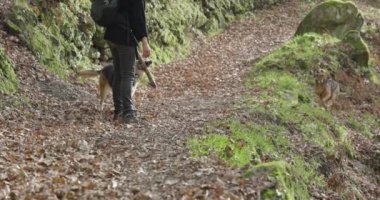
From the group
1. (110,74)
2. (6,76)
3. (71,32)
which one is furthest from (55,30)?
(110,74)

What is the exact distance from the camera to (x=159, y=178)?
5.59 meters

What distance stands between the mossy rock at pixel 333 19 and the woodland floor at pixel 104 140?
4470 mm

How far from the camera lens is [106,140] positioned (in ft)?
23.6

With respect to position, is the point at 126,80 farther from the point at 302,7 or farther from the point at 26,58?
the point at 302,7

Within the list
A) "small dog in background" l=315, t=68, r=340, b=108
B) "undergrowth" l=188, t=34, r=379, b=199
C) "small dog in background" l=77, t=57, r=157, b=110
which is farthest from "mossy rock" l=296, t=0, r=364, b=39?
"small dog in background" l=77, t=57, r=157, b=110

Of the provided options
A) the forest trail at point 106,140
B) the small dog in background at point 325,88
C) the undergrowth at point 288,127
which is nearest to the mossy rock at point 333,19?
the undergrowth at point 288,127

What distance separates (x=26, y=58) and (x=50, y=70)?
524 mm

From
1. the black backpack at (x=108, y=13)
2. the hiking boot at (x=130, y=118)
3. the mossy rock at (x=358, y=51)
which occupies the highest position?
the black backpack at (x=108, y=13)

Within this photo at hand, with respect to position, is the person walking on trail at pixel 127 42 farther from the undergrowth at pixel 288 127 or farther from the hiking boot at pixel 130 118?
the undergrowth at pixel 288 127

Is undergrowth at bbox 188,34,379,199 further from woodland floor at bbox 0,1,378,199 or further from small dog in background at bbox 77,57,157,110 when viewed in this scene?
small dog in background at bbox 77,57,157,110

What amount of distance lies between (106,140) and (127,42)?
159cm

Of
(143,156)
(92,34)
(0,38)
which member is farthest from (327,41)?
(143,156)

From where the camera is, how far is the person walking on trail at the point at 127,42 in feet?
26.0

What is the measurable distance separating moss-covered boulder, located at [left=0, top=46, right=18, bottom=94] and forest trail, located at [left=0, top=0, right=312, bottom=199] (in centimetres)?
24
